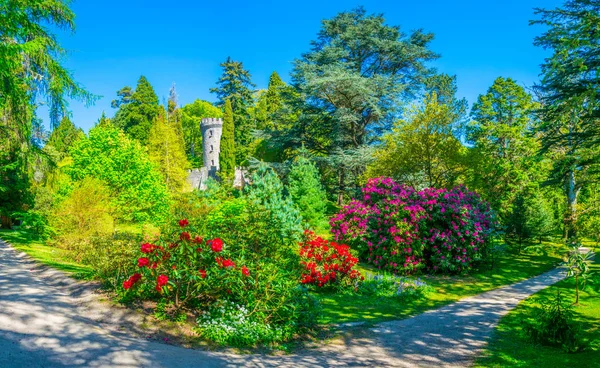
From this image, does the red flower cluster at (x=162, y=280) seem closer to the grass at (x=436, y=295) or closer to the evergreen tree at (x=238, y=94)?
the grass at (x=436, y=295)

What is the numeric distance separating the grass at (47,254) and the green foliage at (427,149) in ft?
45.1

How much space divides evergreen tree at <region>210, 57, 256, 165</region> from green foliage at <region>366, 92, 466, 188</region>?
3046cm

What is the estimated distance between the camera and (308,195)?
17359 mm

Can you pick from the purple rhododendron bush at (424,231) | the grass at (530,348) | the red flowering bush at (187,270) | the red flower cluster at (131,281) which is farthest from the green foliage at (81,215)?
the grass at (530,348)

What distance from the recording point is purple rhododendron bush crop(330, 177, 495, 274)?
511 inches

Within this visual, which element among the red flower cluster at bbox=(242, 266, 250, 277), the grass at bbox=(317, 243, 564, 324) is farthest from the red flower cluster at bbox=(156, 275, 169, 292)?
the grass at bbox=(317, 243, 564, 324)

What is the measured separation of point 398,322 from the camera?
7488mm

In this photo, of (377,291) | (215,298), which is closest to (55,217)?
(215,298)

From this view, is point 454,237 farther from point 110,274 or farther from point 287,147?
point 287,147

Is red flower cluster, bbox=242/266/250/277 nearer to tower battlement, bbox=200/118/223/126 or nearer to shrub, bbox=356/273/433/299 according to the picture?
shrub, bbox=356/273/433/299

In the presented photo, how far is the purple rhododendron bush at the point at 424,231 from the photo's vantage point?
42.5 feet

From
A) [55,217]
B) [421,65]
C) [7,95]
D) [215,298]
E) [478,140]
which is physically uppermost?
[421,65]

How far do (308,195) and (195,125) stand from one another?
43.5 metres

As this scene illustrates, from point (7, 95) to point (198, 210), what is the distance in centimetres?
585
